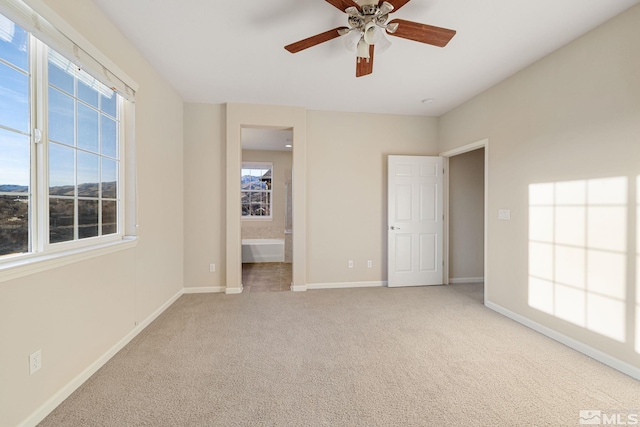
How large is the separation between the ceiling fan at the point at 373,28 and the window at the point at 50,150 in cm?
155

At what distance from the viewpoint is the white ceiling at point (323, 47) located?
2043mm

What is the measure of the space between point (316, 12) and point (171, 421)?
2867mm

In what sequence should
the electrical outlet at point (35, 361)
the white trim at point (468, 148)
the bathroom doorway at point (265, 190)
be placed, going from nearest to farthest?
the electrical outlet at point (35, 361) → the white trim at point (468, 148) → the bathroom doorway at point (265, 190)

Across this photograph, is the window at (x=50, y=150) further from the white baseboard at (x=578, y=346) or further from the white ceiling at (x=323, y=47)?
the white baseboard at (x=578, y=346)

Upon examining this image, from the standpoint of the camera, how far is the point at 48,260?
5.22ft

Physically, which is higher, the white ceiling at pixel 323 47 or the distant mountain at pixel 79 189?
the white ceiling at pixel 323 47

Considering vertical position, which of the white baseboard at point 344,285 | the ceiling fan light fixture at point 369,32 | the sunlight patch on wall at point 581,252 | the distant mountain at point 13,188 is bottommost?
the white baseboard at point 344,285

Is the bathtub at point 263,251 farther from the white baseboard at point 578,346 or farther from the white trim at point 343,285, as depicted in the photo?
the white baseboard at point 578,346

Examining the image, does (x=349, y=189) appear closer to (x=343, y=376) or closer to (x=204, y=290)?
(x=204, y=290)

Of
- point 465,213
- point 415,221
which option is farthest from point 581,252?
point 465,213

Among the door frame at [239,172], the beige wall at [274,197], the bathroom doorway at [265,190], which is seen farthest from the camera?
the beige wall at [274,197]

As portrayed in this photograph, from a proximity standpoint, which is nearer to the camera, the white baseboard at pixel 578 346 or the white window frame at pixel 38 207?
the white window frame at pixel 38 207

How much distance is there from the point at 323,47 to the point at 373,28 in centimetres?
76

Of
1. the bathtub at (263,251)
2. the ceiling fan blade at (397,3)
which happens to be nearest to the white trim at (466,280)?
the bathtub at (263,251)
